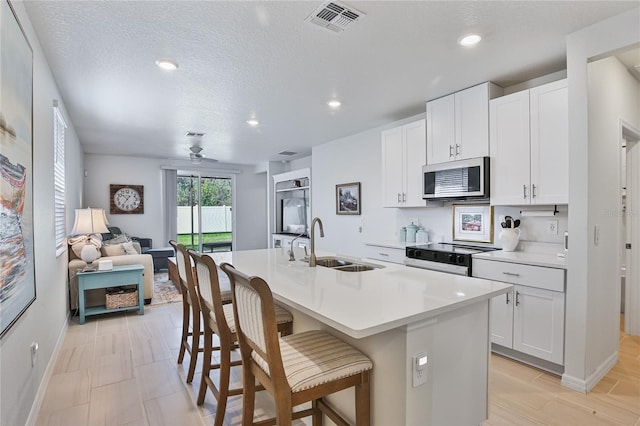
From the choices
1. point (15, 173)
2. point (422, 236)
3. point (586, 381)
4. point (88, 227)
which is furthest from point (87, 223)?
point (586, 381)

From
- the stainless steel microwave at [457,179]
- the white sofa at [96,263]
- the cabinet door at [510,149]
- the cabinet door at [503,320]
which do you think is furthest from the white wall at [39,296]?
the cabinet door at [510,149]

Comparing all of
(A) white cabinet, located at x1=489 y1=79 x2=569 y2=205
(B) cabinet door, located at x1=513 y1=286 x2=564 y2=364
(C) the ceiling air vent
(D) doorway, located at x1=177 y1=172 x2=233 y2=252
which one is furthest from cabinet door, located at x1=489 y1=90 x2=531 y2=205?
(D) doorway, located at x1=177 y1=172 x2=233 y2=252

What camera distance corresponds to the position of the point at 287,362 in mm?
1439

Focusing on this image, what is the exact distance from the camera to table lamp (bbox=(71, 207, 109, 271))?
4.07m

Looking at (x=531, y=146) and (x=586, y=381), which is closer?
(x=586, y=381)

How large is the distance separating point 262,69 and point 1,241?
7.05 feet

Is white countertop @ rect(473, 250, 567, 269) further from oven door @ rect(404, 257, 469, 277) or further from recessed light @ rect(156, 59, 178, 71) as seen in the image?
recessed light @ rect(156, 59, 178, 71)

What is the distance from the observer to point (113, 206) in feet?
23.4

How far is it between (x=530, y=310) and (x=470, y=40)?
6.88ft

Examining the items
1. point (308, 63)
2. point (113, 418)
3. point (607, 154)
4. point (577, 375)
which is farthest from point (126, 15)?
point (577, 375)

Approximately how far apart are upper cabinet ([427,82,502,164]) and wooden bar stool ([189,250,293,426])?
93.2 inches

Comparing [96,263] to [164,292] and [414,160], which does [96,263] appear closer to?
[164,292]

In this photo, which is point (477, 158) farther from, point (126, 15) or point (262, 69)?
point (126, 15)

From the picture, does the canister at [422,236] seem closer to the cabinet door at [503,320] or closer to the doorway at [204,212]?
the cabinet door at [503,320]
